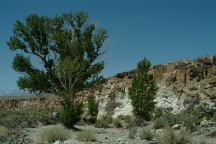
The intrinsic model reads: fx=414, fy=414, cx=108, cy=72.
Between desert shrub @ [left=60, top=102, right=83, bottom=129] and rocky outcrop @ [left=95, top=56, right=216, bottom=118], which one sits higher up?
rocky outcrop @ [left=95, top=56, right=216, bottom=118]

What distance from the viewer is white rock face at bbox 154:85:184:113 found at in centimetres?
4331

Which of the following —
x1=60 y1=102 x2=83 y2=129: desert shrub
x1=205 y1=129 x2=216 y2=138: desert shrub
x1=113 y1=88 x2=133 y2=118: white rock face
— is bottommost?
x1=205 y1=129 x2=216 y2=138: desert shrub

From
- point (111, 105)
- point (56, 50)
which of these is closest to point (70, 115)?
point (56, 50)

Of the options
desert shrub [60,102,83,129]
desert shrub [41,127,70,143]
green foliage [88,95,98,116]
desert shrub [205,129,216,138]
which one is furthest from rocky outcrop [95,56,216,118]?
desert shrub [41,127,70,143]

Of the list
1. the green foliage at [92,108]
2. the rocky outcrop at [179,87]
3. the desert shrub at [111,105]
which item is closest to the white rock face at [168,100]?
the rocky outcrop at [179,87]

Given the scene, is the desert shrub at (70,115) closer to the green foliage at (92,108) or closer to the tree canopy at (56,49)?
the tree canopy at (56,49)

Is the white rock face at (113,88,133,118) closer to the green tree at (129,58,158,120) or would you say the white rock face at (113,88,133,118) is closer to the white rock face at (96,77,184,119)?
the white rock face at (96,77,184,119)

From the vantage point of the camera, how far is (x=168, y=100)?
44.8m

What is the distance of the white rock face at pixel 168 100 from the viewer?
1705 inches

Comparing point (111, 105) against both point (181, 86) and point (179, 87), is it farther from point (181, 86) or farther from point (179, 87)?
point (181, 86)

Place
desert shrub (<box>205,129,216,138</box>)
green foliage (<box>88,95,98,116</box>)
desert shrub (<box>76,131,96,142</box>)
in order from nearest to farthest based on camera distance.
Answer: desert shrub (<box>76,131,96,142</box>)
desert shrub (<box>205,129,216,138</box>)
green foliage (<box>88,95,98,116</box>)

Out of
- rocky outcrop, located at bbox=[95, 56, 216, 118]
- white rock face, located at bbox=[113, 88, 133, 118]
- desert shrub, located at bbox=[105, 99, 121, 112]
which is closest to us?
rocky outcrop, located at bbox=[95, 56, 216, 118]

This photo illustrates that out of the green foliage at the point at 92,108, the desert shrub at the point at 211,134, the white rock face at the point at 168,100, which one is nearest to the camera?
the desert shrub at the point at 211,134

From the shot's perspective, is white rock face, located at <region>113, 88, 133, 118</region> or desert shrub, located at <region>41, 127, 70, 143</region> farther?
white rock face, located at <region>113, 88, 133, 118</region>
